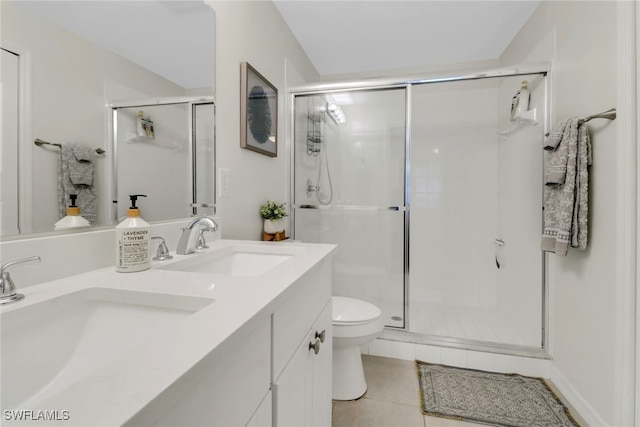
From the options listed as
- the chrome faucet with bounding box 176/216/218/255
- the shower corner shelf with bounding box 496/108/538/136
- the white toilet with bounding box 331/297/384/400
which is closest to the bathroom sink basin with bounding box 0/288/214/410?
the chrome faucet with bounding box 176/216/218/255

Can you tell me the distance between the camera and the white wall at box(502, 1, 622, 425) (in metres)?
1.24

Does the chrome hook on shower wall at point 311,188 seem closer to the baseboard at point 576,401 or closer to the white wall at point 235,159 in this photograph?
the white wall at point 235,159

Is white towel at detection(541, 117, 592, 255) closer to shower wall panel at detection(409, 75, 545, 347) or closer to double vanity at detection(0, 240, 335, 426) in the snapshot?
shower wall panel at detection(409, 75, 545, 347)

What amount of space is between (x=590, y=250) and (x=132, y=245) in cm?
186

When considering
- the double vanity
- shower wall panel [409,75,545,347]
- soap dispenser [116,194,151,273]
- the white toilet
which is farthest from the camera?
shower wall panel [409,75,545,347]

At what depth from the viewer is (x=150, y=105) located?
95cm

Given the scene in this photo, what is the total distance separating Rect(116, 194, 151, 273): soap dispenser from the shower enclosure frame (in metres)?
0.10

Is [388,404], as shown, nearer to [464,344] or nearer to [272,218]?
[464,344]

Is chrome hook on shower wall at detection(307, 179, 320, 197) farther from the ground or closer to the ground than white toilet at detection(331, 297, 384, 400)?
farther from the ground

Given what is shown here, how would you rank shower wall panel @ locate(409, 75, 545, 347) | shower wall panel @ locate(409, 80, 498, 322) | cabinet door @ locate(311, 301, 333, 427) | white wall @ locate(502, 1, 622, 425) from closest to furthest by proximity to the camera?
cabinet door @ locate(311, 301, 333, 427) < white wall @ locate(502, 1, 622, 425) < shower wall panel @ locate(409, 75, 545, 347) < shower wall panel @ locate(409, 80, 498, 322)

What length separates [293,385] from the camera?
72 cm

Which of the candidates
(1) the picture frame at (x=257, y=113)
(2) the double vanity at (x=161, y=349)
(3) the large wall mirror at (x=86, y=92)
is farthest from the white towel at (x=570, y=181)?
(3) the large wall mirror at (x=86, y=92)

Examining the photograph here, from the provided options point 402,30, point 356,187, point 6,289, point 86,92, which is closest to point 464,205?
point 356,187

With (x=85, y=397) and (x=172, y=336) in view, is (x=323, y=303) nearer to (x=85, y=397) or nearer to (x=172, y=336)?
(x=172, y=336)
